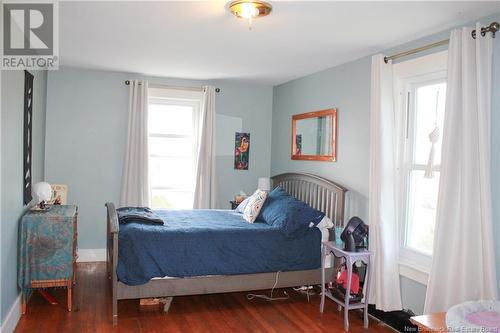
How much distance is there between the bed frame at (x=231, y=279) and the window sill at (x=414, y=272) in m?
0.78

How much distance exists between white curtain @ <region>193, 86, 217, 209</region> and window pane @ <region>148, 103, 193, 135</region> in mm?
243

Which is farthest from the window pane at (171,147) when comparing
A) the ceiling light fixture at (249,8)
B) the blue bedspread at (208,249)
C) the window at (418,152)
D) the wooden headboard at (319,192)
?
the ceiling light fixture at (249,8)

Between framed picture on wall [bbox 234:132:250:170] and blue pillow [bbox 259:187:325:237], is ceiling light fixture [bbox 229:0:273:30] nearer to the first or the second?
blue pillow [bbox 259:187:325:237]

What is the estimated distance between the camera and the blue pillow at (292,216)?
4004mm

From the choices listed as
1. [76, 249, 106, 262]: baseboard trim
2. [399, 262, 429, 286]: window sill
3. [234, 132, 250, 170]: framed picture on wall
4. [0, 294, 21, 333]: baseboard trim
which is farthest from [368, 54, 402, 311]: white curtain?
[76, 249, 106, 262]: baseboard trim

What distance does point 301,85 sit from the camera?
541 cm

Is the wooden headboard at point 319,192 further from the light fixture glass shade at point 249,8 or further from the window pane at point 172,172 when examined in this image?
the light fixture glass shade at point 249,8

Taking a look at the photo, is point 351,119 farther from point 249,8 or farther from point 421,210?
point 249,8

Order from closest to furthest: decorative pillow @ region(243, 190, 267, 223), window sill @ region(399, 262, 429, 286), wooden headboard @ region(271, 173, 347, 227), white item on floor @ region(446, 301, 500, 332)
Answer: white item on floor @ region(446, 301, 500, 332) → window sill @ region(399, 262, 429, 286) → wooden headboard @ region(271, 173, 347, 227) → decorative pillow @ region(243, 190, 267, 223)

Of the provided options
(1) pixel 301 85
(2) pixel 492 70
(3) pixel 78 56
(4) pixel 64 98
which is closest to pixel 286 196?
(1) pixel 301 85

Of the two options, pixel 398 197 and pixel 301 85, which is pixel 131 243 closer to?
pixel 398 197

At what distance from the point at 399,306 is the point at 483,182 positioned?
139cm

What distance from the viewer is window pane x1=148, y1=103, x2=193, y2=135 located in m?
5.78

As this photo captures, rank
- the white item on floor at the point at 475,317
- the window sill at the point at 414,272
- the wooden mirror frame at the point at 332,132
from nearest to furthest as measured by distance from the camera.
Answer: the white item on floor at the point at 475,317
the window sill at the point at 414,272
the wooden mirror frame at the point at 332,132
